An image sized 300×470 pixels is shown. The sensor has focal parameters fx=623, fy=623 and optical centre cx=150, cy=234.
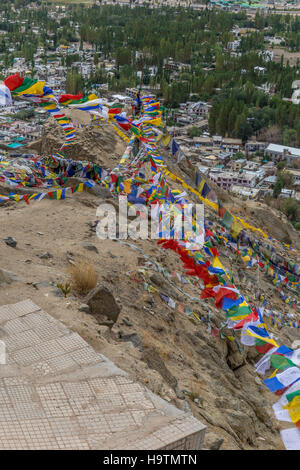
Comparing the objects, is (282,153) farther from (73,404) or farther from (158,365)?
(73,404)

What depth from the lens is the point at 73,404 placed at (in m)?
3.73

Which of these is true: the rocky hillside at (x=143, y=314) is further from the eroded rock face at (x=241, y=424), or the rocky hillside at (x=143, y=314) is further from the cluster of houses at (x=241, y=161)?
the cluster of houses at (x=241, y=161)

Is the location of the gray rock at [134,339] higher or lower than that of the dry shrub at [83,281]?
lower

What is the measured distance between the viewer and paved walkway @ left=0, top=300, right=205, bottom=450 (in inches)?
135

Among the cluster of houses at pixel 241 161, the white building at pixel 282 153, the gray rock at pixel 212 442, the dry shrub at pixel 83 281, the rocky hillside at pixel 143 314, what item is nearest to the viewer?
the gray rock at pixel 212 442

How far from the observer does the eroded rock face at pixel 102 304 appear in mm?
5352

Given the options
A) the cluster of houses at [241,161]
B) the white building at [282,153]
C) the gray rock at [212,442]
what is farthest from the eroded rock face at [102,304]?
the white building at [282,153]

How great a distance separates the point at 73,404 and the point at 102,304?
1732mm

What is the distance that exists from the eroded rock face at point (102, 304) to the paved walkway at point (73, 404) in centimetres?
87

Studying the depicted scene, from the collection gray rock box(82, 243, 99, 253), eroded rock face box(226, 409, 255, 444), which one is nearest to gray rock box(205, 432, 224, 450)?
eroded rock face box(226, 409, 255, 444)

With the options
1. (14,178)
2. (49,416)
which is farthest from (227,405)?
(14,178)

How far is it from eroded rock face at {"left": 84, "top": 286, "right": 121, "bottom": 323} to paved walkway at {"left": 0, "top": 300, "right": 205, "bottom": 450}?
0.87m

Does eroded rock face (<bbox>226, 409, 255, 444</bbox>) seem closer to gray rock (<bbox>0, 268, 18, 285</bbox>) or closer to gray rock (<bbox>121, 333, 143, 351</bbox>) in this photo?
gray rock (<bbox>121, 333, 143, 351</bbox>)

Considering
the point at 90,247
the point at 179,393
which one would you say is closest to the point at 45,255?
the point at 90,247
